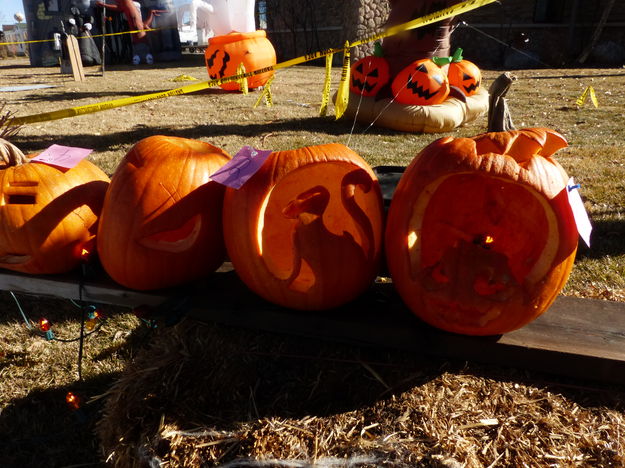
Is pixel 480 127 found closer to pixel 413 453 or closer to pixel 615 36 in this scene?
pixel 413 453

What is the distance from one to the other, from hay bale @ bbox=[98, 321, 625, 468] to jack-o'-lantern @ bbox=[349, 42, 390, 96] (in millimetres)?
6087

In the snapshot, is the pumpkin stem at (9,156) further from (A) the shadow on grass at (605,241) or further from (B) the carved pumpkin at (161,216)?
(A) the shadow on grass at (605,241)

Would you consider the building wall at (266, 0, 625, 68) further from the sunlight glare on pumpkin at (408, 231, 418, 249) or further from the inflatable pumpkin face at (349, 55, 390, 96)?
the sunlight glare on pumpkin at (408, 231, 418, 249)

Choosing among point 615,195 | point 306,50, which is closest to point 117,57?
point 306,50

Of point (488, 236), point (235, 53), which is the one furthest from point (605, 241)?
point (235, 53)

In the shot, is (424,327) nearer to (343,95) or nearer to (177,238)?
(177,238)

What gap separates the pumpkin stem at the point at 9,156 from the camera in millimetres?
2162

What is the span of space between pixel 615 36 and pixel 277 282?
1926 cm

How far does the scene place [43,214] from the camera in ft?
6.73

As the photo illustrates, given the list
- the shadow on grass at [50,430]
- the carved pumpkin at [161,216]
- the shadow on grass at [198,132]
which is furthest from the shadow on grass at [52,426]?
the shadow on grass at [198,132]

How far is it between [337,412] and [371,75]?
21.4ft

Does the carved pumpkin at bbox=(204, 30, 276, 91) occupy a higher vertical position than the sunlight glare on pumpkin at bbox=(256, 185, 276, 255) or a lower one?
higher

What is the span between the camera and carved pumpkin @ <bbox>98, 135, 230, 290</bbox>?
6.04 feet

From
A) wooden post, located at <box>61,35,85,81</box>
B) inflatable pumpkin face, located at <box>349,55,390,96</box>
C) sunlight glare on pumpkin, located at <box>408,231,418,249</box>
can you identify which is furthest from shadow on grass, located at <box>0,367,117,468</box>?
wooden post, located at <box>61,35,85,81</box>
